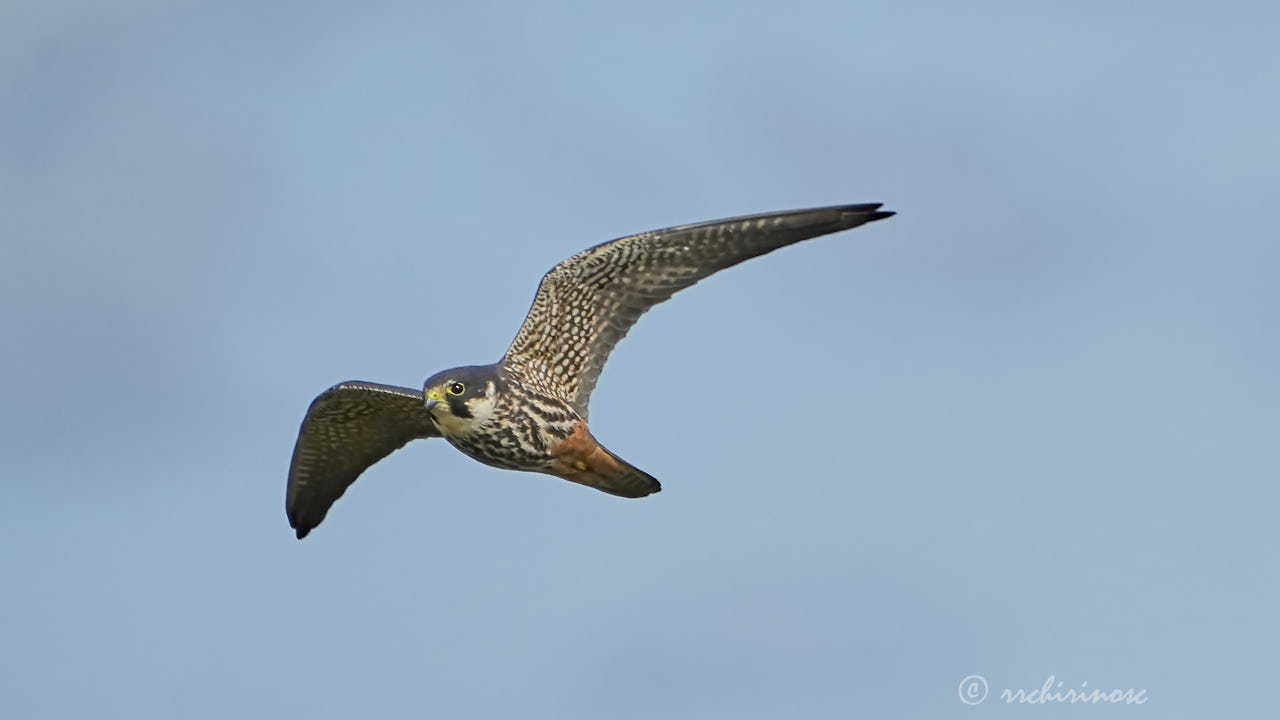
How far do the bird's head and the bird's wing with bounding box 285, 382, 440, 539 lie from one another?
1.31 metres

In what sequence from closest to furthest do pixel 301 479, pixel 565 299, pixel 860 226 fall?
pixel 860 226 → pixel 565 299 → pixel 301 479

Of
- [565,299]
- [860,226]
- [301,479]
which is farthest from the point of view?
[301,479]

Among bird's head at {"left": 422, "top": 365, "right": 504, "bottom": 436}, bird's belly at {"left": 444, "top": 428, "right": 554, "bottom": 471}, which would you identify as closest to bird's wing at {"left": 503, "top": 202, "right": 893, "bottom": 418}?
bird's belly at {"left": 444, "top": 428, "right": 554, "bottom": 471}

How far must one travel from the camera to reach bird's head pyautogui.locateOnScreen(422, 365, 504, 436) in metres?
21.5

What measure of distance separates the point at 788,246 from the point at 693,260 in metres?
1.14

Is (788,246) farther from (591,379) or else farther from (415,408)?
(415,408)

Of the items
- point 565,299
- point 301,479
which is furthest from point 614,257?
point 301,479

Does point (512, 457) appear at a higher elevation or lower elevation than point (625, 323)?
lower

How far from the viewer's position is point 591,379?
2289 centimetres

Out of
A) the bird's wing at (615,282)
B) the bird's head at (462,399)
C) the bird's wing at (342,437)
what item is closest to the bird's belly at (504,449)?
the bird's head at (462,399)

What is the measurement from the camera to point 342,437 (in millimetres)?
24156

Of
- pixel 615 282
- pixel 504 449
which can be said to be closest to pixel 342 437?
pixel 504 449

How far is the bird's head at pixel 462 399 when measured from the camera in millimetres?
21531

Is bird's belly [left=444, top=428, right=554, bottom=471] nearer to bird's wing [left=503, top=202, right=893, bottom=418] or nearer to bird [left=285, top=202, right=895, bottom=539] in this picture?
bird [left=285, top=202, right=895, bottom=539]
